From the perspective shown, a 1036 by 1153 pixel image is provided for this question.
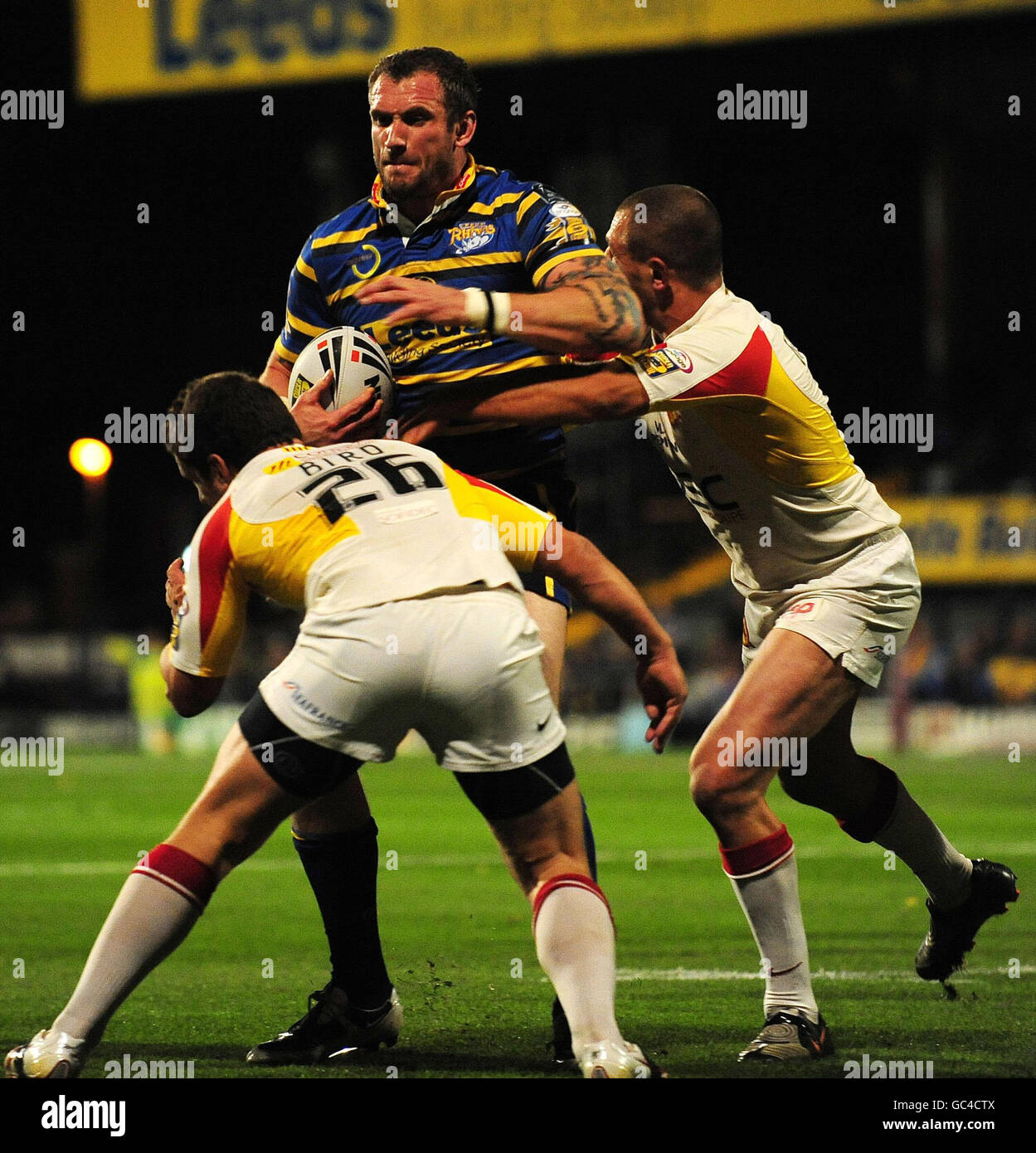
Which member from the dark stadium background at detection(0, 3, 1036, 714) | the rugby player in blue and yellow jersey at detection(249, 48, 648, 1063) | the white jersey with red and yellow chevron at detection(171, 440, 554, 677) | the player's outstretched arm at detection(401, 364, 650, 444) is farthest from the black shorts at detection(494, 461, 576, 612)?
the dark stadium background at detection(0, 3, 1036, 714)

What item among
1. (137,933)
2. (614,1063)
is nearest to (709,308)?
(614,1063)

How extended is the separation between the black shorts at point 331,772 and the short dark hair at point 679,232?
187 cm

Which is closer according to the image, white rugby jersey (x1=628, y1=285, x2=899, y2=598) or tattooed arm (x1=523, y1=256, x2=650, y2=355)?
tattooed arm (x1=523, y1=256, x2=650, y2=355)

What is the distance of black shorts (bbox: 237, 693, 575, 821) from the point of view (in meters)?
4.05

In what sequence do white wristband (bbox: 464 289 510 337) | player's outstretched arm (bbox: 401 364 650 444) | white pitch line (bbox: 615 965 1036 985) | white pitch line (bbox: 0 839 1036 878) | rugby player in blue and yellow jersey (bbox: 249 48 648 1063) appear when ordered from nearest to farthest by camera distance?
white wristband (bbox: 464 289 510 337), player's outstretched arm (bbox: 401 364 650 444), rugby player in blue and yellow jersey (bbox: 249 48 648 1063), white pitch line (bbox: 615 965 1036 985), white pitch line (bbox: 0 839 1036 878)

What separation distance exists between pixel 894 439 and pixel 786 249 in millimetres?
5297

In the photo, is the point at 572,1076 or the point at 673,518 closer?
the point at 572,1076

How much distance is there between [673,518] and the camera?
1110 inches

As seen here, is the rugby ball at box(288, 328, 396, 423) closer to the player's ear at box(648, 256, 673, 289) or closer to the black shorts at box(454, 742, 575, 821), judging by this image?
the player's ear at box(648, 256, 673, 289)

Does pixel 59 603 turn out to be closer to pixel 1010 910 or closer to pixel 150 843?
pixel 150 843

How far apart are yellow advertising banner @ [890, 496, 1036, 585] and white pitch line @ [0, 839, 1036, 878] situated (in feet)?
41.7

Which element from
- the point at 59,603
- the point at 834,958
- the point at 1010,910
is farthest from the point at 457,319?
the point at 59,603

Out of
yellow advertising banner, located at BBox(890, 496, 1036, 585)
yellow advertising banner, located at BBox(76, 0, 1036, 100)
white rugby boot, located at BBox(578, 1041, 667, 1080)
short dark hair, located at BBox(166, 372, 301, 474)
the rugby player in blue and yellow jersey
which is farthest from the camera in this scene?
yellow advertising banner, located at BBox(890, 496, 1036, 585)

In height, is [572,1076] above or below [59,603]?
above
